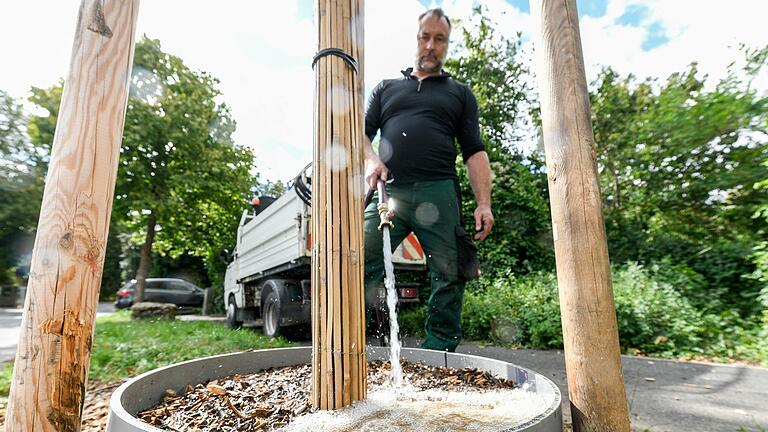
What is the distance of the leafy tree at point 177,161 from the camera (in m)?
11.2

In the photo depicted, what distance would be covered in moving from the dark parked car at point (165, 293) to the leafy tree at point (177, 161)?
423 centimetres

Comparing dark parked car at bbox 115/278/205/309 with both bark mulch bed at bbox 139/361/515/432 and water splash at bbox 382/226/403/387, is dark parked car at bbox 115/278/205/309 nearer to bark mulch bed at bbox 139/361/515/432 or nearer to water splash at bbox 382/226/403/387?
bark mulch bed at bbox 139/361/515/432

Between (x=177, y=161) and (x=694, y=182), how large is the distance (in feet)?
43.5

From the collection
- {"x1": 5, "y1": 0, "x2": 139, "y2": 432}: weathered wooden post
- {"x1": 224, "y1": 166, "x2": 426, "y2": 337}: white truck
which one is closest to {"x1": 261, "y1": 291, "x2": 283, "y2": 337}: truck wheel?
{"x1": 224, "y1": 166, "x2": 426, "y2": 337}: white truck

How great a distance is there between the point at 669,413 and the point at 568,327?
207 centimetres

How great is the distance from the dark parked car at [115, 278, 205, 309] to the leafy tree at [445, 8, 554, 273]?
1490 cm

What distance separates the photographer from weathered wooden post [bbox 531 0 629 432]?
118cm

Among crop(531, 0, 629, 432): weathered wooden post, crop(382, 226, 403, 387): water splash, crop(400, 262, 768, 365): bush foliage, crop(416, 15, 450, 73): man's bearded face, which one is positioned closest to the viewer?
crop(531, 0, 629, 432): weathered wooden post

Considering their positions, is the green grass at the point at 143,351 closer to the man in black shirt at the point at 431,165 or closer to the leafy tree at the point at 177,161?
the man in black shirt at the point at 431,165

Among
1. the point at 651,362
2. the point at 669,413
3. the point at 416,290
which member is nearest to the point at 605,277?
the point at 669,413

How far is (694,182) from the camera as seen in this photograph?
25.3ft

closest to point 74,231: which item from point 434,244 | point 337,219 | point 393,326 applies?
point 337,219

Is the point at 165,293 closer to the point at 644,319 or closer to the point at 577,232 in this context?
the point at 644,319

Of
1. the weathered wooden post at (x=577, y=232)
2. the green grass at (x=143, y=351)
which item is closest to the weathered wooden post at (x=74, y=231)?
the weathered wooden post at (x=577, y=232)
